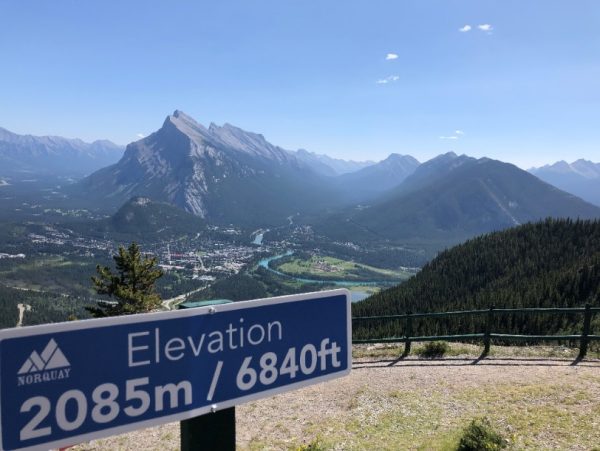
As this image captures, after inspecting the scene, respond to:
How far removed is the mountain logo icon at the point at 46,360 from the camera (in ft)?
7.85

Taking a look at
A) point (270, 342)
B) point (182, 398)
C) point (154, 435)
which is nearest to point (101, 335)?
point (182, 398)

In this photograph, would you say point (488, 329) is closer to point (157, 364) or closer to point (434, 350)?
point (434, 350)

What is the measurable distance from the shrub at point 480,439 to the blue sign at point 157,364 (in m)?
5.61

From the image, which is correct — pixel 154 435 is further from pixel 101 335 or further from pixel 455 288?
pixel 455 288

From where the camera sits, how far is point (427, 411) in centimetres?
1032

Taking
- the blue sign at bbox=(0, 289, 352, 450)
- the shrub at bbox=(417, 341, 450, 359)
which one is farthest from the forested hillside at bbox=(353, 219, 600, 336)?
the blue sign at bbox=(0, 289, 352, 450)

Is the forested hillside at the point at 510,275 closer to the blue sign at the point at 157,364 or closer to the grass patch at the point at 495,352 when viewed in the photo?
the grass patch at the point at 495,352

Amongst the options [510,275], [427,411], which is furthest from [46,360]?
[510,275]

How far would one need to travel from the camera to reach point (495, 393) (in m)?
10.8

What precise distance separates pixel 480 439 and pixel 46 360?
304 inches

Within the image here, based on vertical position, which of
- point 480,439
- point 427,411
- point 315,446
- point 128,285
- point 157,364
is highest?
point 157,364

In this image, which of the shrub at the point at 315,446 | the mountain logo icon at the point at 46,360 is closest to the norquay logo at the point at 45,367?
the mountain logo icon at the point at 46,360

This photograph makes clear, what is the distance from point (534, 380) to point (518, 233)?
524 ft

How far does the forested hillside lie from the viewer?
74250 millimetres
